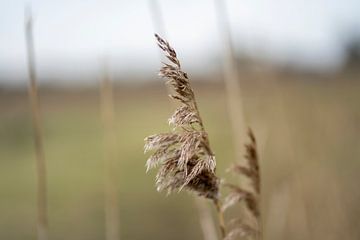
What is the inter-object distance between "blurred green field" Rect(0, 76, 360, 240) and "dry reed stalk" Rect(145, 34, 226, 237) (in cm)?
117

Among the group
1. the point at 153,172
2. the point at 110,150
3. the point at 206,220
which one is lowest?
Result: the point at 153,172

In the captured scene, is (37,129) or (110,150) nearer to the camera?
(37,129)

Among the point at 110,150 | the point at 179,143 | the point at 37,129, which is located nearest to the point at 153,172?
the point at 110,150

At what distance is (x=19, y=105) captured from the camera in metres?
10.5

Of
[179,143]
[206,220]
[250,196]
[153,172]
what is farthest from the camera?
[153,172]

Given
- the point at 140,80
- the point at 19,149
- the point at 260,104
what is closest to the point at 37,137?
the point at 260,104

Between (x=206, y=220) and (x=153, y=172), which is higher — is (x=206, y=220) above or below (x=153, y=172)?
above

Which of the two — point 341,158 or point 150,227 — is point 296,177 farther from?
point 150,227

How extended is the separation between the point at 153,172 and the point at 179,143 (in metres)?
5.81

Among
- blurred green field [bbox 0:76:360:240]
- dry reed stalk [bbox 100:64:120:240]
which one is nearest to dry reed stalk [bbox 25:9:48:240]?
dry reed stalk [bbox 100:64:120:240]

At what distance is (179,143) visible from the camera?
1.73 feet

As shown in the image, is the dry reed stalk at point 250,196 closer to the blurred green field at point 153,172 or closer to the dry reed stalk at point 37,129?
the dry reed stalk at point 37,129

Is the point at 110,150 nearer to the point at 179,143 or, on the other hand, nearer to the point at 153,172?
the point at 179,143

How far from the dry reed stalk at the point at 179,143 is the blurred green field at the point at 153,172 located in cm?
117
